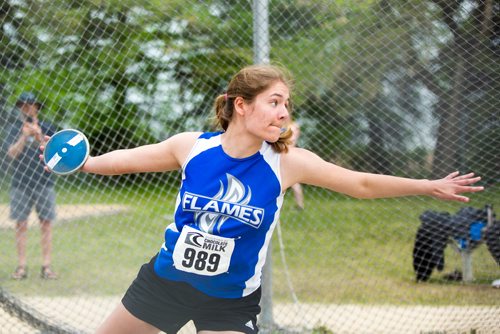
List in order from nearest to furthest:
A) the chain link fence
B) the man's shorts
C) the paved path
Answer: the paved path, the chain link fence, the man's shorts

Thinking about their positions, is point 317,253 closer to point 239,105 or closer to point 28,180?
point 28,180

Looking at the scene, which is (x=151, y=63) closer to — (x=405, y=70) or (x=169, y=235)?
(x=405, y=70)

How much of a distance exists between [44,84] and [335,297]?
327 cm

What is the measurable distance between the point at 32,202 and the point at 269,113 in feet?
13.6

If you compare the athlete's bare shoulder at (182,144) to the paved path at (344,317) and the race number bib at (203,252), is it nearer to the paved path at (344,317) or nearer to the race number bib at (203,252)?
the race number bib at (203,252)

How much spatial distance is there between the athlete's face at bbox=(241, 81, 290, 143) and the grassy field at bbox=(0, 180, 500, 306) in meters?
3.63

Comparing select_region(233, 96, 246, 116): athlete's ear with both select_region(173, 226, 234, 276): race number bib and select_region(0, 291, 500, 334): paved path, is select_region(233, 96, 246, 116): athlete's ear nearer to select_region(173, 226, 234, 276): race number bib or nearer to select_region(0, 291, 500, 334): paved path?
select_region(173, 226, 234, 276): race number bib

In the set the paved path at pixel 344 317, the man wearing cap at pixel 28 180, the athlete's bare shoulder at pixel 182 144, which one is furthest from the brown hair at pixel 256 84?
the man wearing cap at pixel 28 180

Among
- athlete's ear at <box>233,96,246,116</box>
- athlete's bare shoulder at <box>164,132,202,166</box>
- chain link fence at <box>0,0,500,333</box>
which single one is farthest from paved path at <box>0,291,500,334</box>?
athlete's ear at <box>233,96,246,116</box>

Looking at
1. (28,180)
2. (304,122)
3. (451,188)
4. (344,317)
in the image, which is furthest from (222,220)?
(304,122)

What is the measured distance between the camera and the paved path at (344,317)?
5.48 m

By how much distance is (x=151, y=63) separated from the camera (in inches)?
267

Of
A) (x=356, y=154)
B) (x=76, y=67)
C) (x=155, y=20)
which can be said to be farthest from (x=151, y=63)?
(x=356, y=154)

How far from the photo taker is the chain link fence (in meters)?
5.62
